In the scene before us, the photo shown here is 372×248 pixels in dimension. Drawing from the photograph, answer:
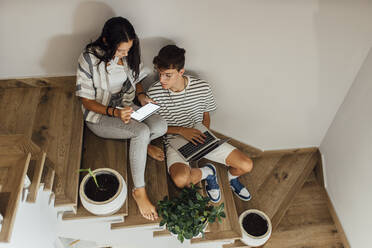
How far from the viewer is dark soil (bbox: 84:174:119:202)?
5.98ft

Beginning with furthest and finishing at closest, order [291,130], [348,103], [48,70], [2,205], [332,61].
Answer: [291,130] < [348,103] < [332,61] < [48,70] < [2,205]

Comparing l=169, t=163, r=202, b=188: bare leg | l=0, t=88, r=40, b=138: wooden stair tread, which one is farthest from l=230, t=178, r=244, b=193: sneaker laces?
l=0, t=88, r=40, b=138: wooden stair tread

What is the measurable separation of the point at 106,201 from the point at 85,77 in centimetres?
63

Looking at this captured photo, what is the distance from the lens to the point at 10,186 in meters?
1.35

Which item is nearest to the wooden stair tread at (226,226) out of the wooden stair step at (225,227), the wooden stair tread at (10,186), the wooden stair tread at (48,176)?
the wooden stair step at (225,227)

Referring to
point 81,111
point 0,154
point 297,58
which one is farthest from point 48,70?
point 297,58

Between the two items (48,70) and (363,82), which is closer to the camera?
(48,70)

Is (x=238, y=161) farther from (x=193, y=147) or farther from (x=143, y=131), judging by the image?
(x=143, y=131)

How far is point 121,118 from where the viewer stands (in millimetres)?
1918

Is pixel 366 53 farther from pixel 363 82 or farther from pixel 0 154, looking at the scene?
pixel 0 154

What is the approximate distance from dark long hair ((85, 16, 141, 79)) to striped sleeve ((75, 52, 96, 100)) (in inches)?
2.0

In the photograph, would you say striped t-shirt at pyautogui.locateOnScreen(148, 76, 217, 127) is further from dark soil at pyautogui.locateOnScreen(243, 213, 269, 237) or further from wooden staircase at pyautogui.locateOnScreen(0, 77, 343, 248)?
dark soil at pyautogui.locateOnScreen(243, 213, 269, 237)

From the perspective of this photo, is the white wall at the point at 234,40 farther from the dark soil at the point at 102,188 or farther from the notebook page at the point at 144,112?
the dark soil at the point at 102,188

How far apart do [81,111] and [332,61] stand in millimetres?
1583
